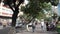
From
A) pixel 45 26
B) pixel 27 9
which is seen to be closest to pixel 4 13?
pixel 27 9

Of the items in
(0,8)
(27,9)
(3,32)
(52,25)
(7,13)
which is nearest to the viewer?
(3,32)

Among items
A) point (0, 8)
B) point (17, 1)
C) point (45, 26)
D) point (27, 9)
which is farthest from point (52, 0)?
point (0, 8)

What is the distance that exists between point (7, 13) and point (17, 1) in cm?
3931

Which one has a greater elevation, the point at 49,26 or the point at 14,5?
the point at 14,5

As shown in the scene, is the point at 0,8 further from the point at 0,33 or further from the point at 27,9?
the point at 0,33

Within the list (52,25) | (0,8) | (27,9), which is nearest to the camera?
(52,25)

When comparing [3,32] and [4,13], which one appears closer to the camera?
[3,32]

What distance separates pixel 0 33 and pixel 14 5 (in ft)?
39.2

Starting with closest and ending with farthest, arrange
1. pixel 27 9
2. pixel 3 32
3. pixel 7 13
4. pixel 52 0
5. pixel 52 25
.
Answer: pixel 3 32 < pixel 52 0 < pixel 52 25 < pixel 27 9 < pixel 7 13

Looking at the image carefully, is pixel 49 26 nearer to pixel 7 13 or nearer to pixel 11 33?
pixel 11 33

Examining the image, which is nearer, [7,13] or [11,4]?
[11,4]

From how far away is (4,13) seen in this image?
5891cm

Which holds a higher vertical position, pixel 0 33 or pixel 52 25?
pixel 0 33

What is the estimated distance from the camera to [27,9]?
3347 centimetres
